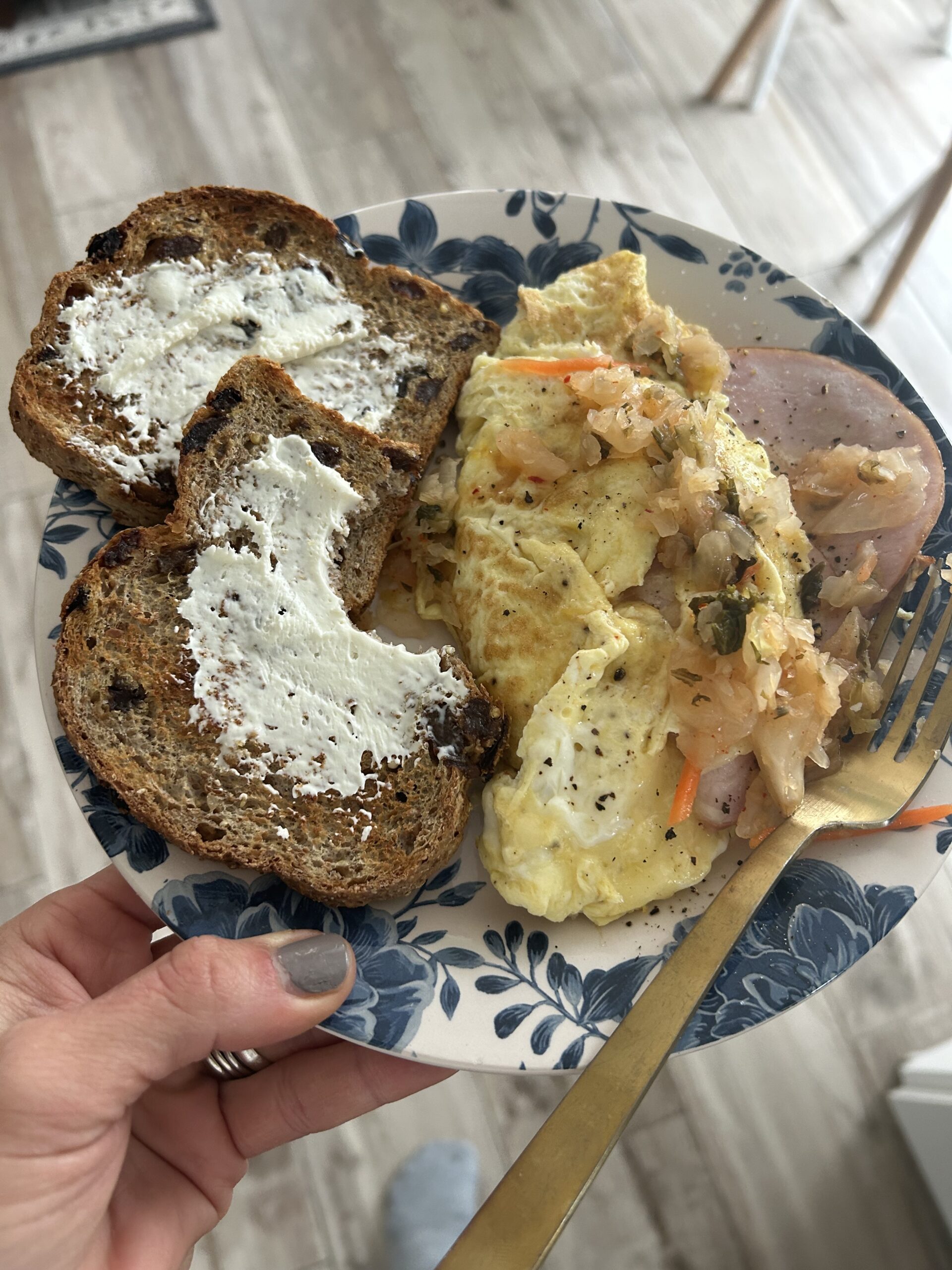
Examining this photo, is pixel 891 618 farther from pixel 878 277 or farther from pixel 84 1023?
pixel 878 277

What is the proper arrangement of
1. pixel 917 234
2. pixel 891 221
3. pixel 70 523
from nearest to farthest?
1. pixel 70 523
2. pixel 917 234
3. pixel 891 221

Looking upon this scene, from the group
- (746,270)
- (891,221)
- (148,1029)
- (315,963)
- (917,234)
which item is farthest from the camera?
(891,221)

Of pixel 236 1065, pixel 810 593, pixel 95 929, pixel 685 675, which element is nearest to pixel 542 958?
pixel 685 675

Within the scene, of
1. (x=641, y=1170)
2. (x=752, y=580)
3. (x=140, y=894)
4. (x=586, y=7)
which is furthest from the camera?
(x=586, y=7)

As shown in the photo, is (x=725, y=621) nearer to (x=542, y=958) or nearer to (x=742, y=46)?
(x=542, y=958)

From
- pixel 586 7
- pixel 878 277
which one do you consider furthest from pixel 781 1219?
pixel 586 7

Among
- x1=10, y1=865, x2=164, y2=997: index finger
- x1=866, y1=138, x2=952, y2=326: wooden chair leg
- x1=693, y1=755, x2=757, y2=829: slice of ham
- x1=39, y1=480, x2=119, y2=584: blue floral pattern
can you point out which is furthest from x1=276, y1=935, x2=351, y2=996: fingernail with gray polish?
x1=866, y1=138, x2=952, y2=326: wooden chair leg

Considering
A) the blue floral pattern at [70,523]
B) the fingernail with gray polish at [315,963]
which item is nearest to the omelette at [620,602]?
the fingernail with gray polish at [315,963]
